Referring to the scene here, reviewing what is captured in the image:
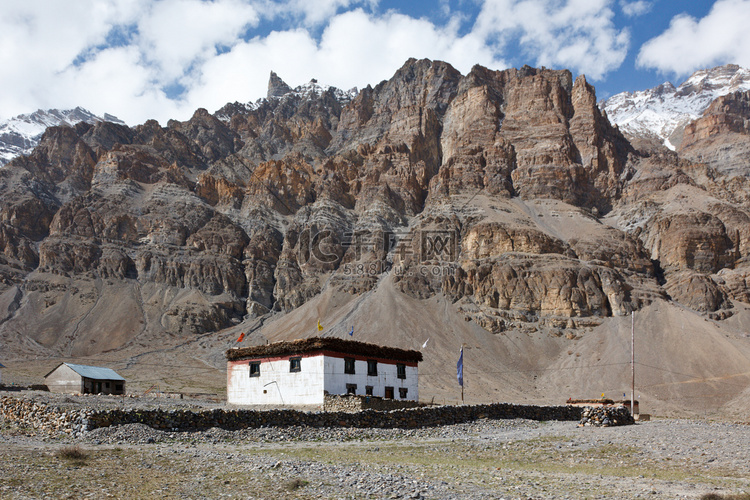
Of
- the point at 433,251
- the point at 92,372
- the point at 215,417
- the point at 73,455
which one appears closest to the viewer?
the point at 73,455

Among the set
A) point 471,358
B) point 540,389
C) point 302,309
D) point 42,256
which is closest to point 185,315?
point 302,309

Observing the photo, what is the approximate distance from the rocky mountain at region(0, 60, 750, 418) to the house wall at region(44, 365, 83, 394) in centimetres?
3521

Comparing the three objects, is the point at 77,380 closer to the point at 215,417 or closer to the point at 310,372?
the point at 310,372

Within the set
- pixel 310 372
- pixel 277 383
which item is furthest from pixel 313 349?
pixel 277 383

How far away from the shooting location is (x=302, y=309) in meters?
129

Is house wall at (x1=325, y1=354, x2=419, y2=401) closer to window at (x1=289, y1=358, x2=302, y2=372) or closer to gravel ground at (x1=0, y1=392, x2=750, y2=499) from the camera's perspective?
window at (x1=289, y1=358, x2=302, y2=372)

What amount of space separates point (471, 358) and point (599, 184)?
8478 cm

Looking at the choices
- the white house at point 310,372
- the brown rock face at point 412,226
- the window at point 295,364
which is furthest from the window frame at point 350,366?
the brown rock face at point 412,226

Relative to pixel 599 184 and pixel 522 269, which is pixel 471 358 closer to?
pixel 522 269

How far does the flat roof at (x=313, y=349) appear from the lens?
Answer: 1535 inches

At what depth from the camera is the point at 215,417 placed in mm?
22969

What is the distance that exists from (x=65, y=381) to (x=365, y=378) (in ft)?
98.9

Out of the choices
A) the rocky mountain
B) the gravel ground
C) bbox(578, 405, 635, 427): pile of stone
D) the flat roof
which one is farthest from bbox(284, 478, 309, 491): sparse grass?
the rocky mountain

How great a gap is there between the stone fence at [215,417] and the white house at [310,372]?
11.3 meters
